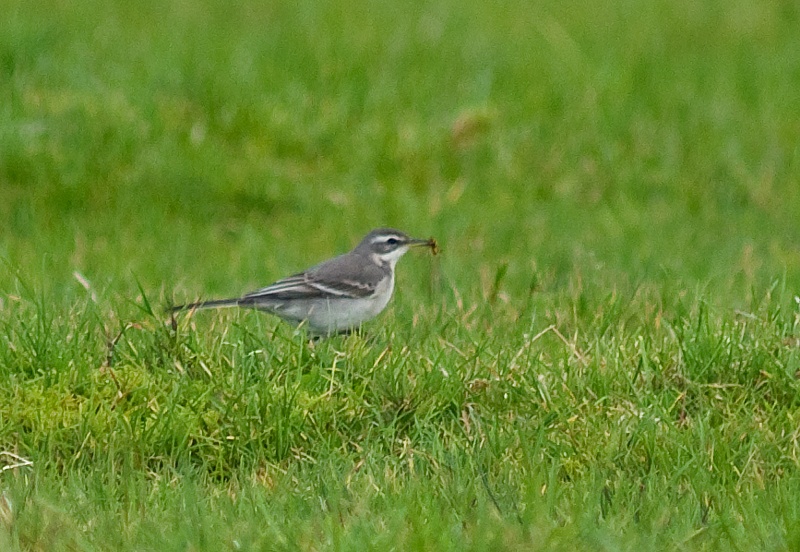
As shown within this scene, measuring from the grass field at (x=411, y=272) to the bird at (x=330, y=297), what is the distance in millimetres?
146

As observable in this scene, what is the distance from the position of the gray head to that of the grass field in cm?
24

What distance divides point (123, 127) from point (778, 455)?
7.11 meters

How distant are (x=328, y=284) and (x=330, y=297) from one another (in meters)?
0.19

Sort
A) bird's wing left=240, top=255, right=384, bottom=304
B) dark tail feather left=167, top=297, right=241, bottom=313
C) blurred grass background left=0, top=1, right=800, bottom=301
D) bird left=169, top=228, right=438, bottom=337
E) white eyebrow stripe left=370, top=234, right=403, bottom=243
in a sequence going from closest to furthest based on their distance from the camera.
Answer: dark tail feather left=167, top=297, right=241, bottom=313 < bird left=169, top=228, right=438, bottom=337 < bird's wing left=240, top=255, right=384, bottom=304 < white eyebrow stripe left=370, top=234, right=403, bottom=243 < blurred grass background left=0, top=1, right=800, bottom=301

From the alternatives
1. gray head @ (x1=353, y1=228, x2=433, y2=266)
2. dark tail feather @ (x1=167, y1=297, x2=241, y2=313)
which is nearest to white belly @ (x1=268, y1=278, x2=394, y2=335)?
dark tail feather @ (x1=167, y1=297, x2=241, y2=313)

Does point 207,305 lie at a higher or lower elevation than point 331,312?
higher

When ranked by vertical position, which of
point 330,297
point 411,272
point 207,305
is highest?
point 207,305

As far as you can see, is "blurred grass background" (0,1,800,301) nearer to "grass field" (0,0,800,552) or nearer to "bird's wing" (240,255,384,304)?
"grass field" (0,0,800,552)

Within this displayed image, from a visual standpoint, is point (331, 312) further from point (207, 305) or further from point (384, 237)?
point (384, 237)

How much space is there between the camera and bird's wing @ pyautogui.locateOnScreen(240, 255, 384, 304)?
7.01m

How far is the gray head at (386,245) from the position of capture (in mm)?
7719

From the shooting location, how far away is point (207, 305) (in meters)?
6.46

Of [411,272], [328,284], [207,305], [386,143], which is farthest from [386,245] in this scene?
[386,143]

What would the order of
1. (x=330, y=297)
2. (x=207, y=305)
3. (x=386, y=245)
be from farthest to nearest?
(x=386, y=245)
(x=330, y=297)
(x=207, y=305)
